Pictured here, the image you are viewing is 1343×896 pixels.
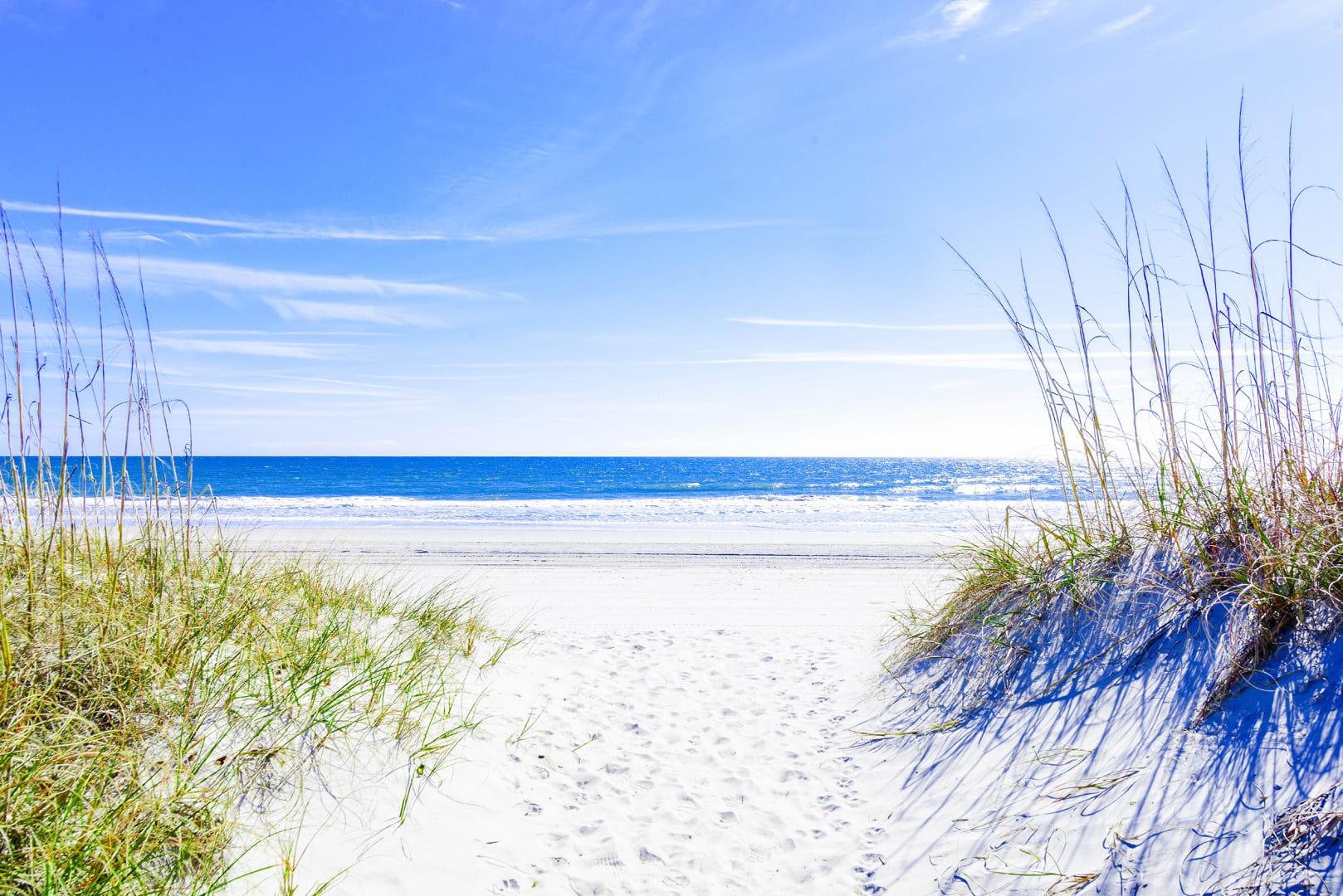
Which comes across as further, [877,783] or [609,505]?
[609,505]

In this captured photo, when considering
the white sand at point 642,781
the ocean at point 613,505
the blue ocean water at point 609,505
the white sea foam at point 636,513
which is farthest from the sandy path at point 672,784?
the white sea foam at point 636,513

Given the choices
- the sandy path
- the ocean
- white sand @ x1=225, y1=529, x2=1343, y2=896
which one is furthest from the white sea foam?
white sand @ x1=225, y1=529, x2=1343, y2=896

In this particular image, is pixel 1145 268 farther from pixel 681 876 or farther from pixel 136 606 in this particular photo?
pixel 136 606

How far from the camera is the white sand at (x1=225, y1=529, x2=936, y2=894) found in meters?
2.33

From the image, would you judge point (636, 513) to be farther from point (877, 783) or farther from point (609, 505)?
point (877, 783)

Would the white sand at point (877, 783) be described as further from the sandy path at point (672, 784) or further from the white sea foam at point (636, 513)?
the white sea foam at point (636, 513)

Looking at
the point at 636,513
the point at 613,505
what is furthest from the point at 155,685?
the point at 613,505

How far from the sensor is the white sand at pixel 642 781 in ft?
7.64

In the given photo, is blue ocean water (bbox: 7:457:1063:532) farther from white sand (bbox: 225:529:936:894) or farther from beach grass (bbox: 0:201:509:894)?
white sand (bbox: 225:529:936:894)

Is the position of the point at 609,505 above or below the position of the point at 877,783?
below

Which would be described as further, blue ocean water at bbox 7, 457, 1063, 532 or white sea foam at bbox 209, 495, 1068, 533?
blue ocean water at bbox 7, 457, 1063, 532

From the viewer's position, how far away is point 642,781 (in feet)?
10.1

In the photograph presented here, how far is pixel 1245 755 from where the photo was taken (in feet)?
6.63

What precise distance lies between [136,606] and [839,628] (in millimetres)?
5549
